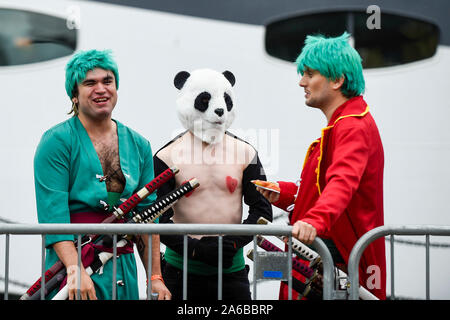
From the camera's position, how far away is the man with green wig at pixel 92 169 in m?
2.41

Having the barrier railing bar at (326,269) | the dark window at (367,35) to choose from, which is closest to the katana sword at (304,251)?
the barrier railing bar at (326,269)

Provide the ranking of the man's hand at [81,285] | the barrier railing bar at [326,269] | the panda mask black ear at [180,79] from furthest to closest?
the panda mask black ear at [180,79] < the man's hand at [81,285] < the barrier railing bar at [326,269]

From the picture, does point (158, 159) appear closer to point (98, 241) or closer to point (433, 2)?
point (98, 241)

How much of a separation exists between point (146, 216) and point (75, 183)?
11.4 inches

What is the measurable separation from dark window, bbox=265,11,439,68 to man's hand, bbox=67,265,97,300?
1.86 metres

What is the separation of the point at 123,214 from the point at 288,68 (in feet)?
5.32

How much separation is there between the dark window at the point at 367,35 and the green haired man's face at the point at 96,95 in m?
1.35

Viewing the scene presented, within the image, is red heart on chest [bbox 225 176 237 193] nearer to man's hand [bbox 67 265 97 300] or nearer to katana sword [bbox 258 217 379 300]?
katana sword [bbox 258 217 379 300]

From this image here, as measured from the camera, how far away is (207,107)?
2.88 m

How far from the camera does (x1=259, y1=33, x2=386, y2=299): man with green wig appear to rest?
7.13 ft

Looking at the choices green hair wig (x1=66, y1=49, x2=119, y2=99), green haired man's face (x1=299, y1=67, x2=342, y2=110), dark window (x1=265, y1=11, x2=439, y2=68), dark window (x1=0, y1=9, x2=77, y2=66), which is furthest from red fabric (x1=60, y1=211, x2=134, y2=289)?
dark window (x1=265, y1=11, x2=439, y2=68)

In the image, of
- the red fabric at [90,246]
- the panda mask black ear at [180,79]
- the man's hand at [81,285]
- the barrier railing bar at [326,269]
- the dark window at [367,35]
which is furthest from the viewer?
the dark window at [367,35]

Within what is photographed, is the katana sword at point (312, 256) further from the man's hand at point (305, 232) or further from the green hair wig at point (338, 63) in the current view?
the green hair wig at point (338, 63)

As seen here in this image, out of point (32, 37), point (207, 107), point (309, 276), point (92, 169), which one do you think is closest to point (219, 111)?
point (207, 107)
